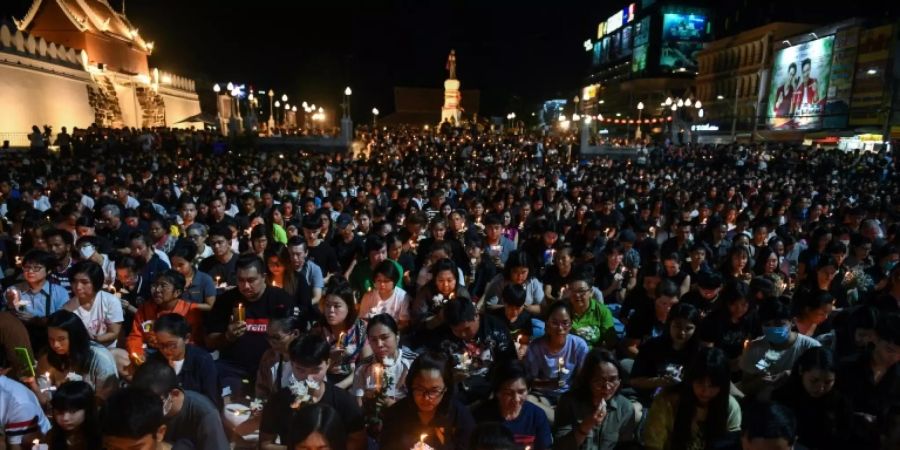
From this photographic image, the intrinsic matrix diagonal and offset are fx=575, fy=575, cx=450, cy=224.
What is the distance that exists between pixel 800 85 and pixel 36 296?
2195 inches

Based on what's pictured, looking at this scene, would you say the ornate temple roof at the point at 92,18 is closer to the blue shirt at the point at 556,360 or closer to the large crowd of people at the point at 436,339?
the large crowd of people at the point at 436,339

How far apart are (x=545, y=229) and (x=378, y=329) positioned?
4.96 meters

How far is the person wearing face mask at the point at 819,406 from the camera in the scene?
3.85 meters

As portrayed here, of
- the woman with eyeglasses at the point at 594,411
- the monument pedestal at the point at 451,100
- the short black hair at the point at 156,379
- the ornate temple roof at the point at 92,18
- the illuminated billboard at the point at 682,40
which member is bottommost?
the woman with eyeglasses at the point at 594,411

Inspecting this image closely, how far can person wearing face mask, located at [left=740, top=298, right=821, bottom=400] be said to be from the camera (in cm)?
471

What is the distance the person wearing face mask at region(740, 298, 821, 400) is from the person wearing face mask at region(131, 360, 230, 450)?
13.4ft

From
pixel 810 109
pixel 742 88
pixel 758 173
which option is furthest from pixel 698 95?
pixel 758 173

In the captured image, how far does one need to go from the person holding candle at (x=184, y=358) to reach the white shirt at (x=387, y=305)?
1814 millimetres

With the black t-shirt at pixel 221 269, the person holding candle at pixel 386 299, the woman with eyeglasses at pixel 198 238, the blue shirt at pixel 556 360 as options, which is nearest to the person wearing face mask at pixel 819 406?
the blue shirt at pixel 556 360

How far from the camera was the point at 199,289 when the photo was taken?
6062mm

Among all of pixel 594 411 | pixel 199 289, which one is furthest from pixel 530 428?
pixel 199 289

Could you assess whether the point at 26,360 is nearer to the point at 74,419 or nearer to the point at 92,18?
the point at 74,419

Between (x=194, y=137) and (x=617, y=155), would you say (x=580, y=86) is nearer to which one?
(x=617, y=155)

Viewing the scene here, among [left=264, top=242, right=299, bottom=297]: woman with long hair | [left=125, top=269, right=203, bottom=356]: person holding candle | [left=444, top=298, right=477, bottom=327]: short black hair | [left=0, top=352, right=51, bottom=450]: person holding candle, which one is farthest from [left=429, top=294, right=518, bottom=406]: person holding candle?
[left=0, top=352, right=51, bottom=450]: person holding candle
